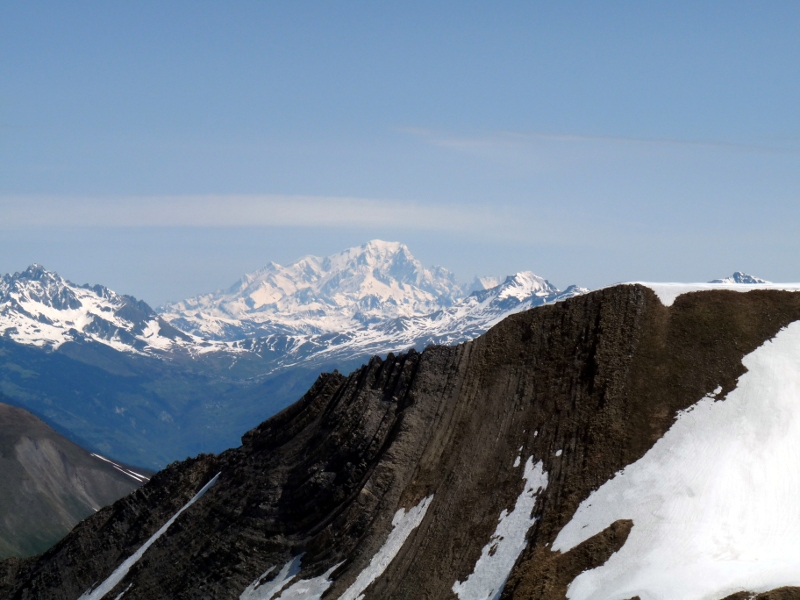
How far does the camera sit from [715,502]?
6262 cm

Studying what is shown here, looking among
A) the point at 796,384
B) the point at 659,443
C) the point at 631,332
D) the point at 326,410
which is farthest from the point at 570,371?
the point at 326,410

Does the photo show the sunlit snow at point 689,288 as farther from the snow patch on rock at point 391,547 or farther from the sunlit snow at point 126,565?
the sunlit snow at point 126,565

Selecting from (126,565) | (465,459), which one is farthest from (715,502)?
(126,565)

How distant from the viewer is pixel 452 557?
69.6 meters

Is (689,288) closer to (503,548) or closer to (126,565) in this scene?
(503,548)

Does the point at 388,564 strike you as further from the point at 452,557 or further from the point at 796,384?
the point at 796,384

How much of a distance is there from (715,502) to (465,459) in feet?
70.9

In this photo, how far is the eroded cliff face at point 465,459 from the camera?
69.2 metres

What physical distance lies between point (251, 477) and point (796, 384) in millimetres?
49762

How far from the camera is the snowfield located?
54312 millimetres

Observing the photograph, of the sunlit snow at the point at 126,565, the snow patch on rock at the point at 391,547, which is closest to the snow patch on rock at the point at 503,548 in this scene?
the snow patch on rock at the point at 391,547

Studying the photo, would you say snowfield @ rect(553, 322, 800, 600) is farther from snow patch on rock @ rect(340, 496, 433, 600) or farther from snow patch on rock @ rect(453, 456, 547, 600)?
snow patch on rock @ rect(340, 496, 433, 600)

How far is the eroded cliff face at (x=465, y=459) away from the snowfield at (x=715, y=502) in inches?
55.7

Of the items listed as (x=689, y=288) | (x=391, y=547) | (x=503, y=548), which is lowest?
(x=391, y=547)
